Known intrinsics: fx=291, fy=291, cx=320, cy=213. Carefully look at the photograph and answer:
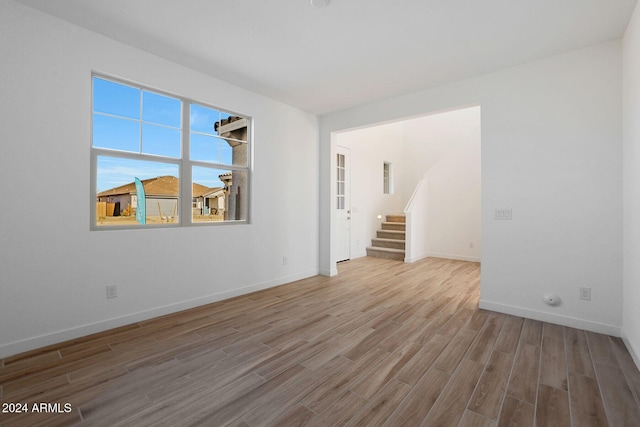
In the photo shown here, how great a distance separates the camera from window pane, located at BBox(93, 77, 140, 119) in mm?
2805

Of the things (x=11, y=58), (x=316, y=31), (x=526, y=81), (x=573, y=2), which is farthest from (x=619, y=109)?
(x=11, y=58)

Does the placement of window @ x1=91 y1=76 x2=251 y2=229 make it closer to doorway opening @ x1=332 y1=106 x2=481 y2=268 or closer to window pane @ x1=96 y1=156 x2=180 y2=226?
window pane @ x1=96 y1=156 x2=180 y2=226

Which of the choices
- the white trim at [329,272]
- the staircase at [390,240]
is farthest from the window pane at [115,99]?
the staircase at [390,240]

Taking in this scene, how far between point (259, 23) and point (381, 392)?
3.01m

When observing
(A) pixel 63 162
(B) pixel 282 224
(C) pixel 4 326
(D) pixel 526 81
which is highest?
(D) pixel 526 81

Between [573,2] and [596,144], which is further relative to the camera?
[596,144]

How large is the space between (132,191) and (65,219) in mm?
635

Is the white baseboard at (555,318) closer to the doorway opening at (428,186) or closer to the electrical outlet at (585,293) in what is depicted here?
the electrical outlet at (585,293)

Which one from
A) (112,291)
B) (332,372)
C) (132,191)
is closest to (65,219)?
(132,191)

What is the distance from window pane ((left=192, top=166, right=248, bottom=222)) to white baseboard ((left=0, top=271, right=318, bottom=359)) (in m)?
0.97

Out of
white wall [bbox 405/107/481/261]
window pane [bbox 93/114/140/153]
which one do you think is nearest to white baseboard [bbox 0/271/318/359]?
window pane [bbox 93/114/140/153]

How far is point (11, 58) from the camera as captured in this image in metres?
2.29

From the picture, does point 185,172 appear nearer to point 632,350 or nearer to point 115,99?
point 115,99

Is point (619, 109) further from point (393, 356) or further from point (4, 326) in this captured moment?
point (4, 326)
